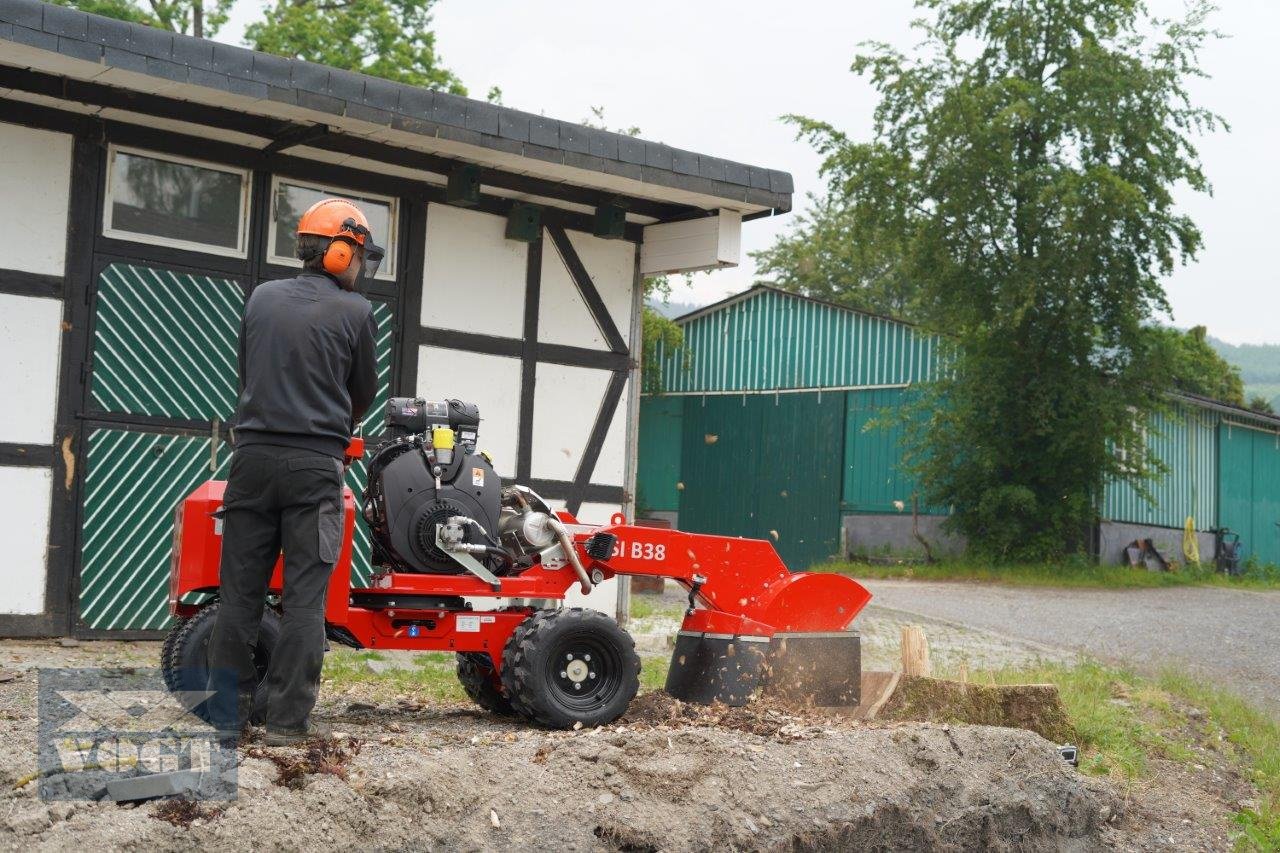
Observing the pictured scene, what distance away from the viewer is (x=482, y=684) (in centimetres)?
689

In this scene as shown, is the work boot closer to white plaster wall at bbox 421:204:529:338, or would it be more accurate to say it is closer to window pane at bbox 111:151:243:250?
window pane at bbox 111:151:243:250

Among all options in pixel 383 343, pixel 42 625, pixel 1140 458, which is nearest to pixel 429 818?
pixel 42 625

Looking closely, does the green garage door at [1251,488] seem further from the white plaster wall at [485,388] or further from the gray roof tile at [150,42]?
the gray roof tile at [150,42]

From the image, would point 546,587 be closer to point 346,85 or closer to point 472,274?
point 346,85

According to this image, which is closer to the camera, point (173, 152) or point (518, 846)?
point (518, 846)

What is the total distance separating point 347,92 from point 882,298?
39.8 m

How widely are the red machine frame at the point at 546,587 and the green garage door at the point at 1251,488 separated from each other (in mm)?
22241

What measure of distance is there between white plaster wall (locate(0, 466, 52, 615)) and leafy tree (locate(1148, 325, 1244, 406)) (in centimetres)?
1788

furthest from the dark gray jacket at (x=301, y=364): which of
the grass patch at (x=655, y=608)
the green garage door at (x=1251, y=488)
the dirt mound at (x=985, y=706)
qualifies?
the green garage door at (x=1251, y=488)

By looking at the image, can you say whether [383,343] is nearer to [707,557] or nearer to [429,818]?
[707,557]

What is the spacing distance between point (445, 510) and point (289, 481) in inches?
53.8

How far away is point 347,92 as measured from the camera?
9.20 meters

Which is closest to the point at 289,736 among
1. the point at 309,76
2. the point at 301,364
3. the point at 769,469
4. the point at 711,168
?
the point at 301,364

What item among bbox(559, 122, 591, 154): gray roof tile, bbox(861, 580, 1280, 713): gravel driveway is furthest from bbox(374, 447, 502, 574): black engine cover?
bbox(861, 580, 1280, 713): gravel driveway
